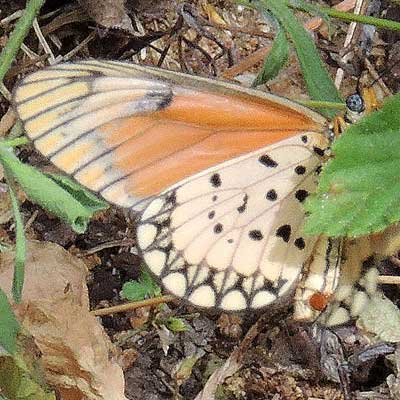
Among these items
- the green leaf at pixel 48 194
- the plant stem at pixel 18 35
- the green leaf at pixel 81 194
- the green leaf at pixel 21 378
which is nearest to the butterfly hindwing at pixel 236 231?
the green leaf at pixel 81 194

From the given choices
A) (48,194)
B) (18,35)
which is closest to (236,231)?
(48,194)

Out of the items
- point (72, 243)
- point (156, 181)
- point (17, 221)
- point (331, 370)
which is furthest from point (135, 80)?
point (331, 370)

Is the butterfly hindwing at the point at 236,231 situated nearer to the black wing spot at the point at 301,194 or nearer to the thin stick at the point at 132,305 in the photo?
the black wing spot at the point at 301,194

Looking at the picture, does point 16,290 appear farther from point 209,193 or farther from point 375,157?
point 375,157

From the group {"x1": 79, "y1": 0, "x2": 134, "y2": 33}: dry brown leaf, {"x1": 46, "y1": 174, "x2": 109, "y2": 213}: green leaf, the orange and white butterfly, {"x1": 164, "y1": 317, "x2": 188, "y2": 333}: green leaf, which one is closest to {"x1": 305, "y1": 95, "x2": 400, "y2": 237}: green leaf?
A: the orange and white butterfly

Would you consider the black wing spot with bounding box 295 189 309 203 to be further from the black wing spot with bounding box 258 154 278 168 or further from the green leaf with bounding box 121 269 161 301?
the green leaf with bounding box 121 269 161 301

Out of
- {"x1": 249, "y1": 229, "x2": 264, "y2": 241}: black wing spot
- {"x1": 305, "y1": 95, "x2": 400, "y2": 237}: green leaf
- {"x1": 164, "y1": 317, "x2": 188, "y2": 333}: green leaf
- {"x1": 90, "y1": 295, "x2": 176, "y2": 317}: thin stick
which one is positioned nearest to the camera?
{"x1": 305, "y1": 95, "x2": 400, "y2": 237}: green leaf
